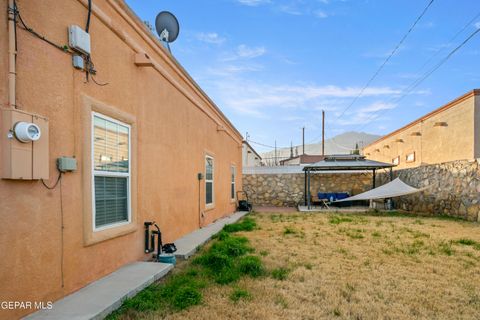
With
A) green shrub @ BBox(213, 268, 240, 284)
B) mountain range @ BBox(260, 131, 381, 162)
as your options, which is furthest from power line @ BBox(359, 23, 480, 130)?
mountain range @ BBox(260, 131, 381, 162)

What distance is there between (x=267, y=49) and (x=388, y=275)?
9.76m

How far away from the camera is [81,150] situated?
3016 millimetres

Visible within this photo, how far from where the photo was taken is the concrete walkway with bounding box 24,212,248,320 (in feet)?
7.91

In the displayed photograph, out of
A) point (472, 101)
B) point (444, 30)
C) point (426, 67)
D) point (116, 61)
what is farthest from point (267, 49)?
point (116, 61)

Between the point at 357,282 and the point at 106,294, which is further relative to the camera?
the point at 357,282

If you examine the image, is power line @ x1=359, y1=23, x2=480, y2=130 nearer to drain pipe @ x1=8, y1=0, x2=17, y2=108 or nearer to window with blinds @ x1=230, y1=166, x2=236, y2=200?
window with blinds @ x1=230, y1=166, x2=236, y2=200

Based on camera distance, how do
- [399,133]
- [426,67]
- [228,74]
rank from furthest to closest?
[399,133] < [426,67] < [228,74]

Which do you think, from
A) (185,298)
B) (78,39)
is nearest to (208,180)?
(185,298)

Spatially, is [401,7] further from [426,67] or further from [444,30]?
[426,67]

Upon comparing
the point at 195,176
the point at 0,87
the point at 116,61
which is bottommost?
the point at 195,176

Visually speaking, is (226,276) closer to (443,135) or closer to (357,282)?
(357,282)

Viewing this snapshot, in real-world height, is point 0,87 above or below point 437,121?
below

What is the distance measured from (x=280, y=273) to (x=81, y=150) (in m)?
2.89

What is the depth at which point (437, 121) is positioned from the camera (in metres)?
13.8
